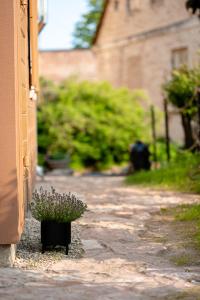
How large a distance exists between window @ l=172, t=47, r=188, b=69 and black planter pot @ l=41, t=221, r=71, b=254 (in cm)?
1938

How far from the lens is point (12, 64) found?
634 cm

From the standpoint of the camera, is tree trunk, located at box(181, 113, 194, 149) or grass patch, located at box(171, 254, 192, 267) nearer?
grass patch, located at box(171, 254, 192, 267)

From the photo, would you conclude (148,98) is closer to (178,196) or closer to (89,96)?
(89,96)

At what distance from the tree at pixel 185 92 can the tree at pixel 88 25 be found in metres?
24.8

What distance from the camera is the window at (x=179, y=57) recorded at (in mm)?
25686

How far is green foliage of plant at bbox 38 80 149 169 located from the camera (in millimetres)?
25016

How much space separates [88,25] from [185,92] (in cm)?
2646

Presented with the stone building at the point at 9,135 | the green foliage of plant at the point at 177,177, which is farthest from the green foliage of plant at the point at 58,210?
the green foliage of plant at the point at 177,177

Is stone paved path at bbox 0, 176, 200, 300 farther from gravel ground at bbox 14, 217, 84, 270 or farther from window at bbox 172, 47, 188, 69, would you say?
window at bbox 172, 47, 188, 69

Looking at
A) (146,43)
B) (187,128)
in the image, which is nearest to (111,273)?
(187,128)

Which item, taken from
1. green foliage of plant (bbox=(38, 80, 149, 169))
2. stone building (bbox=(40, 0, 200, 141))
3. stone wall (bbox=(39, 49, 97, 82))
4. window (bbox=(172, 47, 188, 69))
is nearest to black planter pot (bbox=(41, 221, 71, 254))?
stone building (bbox=(40, 0, 200, 141))

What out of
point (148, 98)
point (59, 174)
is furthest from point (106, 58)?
point (59, 174)

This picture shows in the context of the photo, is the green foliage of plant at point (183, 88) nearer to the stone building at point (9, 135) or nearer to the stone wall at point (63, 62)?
the stone building at point (9, 135)

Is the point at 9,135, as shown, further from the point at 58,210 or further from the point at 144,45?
the point at 144,45
